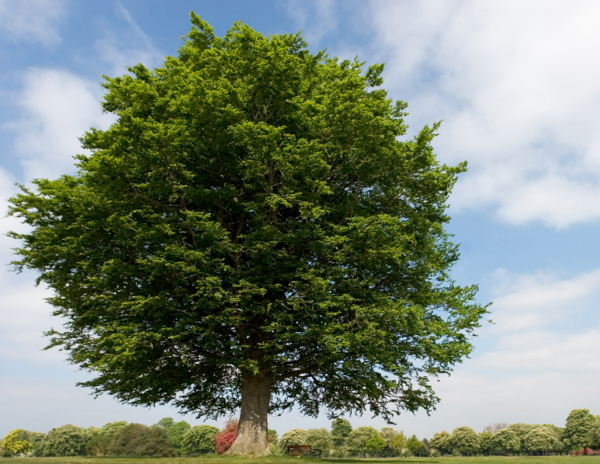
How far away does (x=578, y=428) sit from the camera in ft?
246

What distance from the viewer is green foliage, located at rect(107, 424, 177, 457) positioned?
88.4 ft

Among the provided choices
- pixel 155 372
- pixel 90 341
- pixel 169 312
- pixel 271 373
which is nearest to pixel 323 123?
pixel 169 312

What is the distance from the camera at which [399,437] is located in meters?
80.1

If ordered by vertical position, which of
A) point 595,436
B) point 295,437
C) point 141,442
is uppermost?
point 141,442

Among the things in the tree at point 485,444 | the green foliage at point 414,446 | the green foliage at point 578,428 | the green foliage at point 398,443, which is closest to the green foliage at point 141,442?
the green foliage at point 414,446

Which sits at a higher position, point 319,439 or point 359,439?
point 319,439

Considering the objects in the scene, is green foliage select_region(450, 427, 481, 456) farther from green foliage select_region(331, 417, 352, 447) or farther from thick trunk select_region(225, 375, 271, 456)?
thick trunk select_region(225, 375, 271, 456)

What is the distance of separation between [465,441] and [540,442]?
1327 cm

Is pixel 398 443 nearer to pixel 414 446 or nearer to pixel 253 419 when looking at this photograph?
pixel 414 446

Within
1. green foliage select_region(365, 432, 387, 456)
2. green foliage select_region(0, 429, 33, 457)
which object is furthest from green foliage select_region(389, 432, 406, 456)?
green foliage select_region(0, 429, 33, 457)

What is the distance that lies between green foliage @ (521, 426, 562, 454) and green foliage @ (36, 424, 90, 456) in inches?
3136

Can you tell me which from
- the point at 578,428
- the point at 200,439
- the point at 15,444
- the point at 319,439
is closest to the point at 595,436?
the point at 578,428

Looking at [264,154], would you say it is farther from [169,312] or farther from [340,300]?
[169,312]

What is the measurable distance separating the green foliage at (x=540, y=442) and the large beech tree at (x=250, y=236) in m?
77.7
